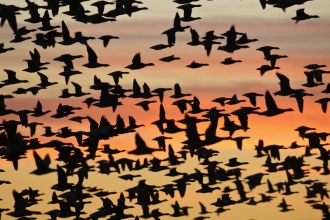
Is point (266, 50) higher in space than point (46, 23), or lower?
lower

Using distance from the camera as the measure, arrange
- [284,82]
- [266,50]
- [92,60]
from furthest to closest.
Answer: [266,50] < [92,60] < [284,82]

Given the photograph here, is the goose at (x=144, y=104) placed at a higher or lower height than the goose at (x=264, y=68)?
lower

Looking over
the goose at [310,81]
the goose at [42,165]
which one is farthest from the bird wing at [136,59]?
the goose at [42,165]

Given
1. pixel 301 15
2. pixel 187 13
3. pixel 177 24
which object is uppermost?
pixel 301 15

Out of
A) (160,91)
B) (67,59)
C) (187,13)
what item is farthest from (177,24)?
(67,59)

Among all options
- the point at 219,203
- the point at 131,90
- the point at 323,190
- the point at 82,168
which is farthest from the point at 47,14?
the point at 323,190

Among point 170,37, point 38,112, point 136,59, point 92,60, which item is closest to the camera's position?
point 170,37

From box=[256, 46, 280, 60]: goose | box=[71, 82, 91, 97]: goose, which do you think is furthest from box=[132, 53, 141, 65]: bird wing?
box=[256, 46, 280, 60]: goose

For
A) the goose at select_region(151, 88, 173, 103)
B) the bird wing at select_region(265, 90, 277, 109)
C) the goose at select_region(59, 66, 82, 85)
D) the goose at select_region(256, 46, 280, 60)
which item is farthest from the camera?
the goose at select_region(151, 88, 173, 103)

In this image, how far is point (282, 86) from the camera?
62.2 m

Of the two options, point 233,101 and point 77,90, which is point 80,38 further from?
point 233,101

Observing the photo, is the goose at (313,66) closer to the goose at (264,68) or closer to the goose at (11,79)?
the goose at (264,68)

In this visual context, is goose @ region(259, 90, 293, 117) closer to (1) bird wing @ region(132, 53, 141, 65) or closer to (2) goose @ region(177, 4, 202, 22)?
(2) goose @ region(177, 4, 202, 22)

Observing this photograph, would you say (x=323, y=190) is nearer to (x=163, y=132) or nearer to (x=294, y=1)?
(x=163, y=132)
